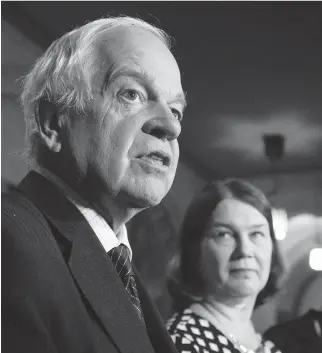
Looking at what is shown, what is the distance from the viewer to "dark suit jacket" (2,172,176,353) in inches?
32.0

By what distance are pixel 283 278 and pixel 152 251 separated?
1.00 feet

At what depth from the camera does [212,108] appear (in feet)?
4.09

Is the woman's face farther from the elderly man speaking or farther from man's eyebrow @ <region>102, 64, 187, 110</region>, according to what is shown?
man's eyebrow @ <region>102, 64, 187, 110</region>

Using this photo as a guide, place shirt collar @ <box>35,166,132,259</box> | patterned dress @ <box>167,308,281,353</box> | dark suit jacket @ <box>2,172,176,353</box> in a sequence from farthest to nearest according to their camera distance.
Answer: patterned dress @ <box>167,308,281,353</box>, shirt collar @ <box>35,166,132,259</box>, dark suit jacket @ <box>2,172,176,353</box>

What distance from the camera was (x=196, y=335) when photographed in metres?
1.13

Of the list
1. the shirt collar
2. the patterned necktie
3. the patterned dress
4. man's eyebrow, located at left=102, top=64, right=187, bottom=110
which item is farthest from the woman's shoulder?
man's eyebrow, located at left=102, top=64, right=187, bottom=110

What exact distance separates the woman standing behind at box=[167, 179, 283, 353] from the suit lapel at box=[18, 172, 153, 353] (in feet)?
0.82

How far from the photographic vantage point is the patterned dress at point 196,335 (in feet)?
3.66

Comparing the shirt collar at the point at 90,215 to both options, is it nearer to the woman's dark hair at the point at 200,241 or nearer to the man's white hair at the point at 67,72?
the man's white hair at the point at 67,72

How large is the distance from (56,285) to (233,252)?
47 cm

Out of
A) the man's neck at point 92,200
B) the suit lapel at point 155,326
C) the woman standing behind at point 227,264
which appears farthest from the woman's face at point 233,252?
the man's neck at point 92,200

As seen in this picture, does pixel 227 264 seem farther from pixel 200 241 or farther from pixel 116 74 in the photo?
pixel 116 74

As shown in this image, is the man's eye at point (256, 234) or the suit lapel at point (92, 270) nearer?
the suit lapel at point (92, 270)

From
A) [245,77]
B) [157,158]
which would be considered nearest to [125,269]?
[157,158]
